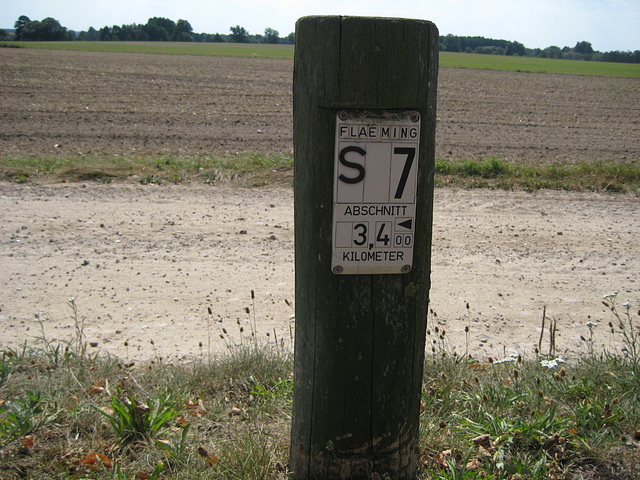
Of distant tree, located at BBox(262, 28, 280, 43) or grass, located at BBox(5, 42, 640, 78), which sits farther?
Answer: distant tree, located at BBox(262, 28, 280, 43)

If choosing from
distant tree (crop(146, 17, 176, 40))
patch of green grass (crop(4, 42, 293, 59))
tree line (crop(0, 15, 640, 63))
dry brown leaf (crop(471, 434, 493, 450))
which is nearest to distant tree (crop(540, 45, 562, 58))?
tree line (crop(0, 15, 640, 63))

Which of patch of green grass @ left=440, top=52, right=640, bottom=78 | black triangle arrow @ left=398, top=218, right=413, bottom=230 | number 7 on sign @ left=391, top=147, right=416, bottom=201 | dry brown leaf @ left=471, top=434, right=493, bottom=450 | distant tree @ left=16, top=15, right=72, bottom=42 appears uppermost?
distant tree @ left=16, top=15, right=72, bottom=42

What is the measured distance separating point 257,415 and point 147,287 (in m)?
2.57

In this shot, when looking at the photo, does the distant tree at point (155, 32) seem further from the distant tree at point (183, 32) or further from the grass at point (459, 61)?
the grass at point (459, 61)

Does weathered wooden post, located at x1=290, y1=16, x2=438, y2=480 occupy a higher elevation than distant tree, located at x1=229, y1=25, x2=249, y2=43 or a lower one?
lower

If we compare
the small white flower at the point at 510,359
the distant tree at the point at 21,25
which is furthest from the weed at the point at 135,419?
the distant tree at the point at 21,25

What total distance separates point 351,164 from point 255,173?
7068 mm

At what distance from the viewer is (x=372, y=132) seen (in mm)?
1847

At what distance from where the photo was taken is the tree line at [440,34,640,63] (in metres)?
94.6

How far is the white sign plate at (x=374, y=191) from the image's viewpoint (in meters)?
1.84

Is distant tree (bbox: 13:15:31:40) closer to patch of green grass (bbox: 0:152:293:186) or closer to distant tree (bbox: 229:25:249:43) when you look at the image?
distant tree (bbox: 229:25:249:43)

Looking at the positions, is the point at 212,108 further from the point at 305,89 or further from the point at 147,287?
the point at 305,89

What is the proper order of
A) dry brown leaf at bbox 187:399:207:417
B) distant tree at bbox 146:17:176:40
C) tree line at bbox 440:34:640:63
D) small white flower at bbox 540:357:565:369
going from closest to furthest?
dry brown leaf at bbox 187:399:207:417 < small white flower at bbox 540:357:565:369 < tree line at bbox 440:34:640:63 < distant tree at bbox 146:17:176:40

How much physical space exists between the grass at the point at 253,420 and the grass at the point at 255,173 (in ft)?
17.4
